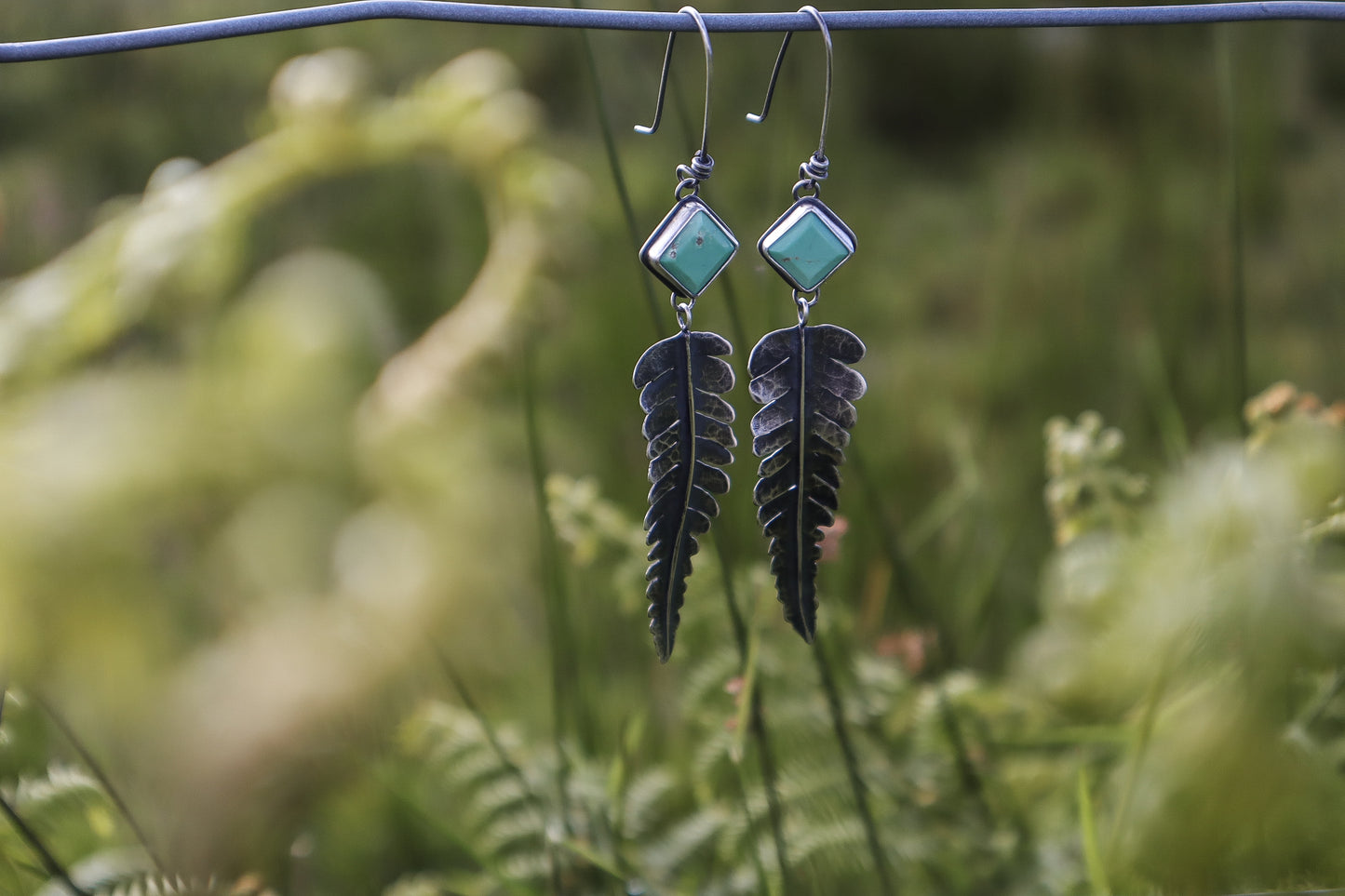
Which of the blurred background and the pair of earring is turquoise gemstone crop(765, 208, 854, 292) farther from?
the blurred background

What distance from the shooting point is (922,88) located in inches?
88.2

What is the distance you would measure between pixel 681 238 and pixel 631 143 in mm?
1639

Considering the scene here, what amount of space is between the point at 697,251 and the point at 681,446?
107 millimetres

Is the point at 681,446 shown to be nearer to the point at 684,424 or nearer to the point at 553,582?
the point at 684,424

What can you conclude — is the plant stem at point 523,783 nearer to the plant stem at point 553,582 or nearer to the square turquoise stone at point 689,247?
the plant stem at point 553,582

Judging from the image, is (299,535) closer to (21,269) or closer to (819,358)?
(819,358)

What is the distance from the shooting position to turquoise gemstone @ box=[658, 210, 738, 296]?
0.54 metres

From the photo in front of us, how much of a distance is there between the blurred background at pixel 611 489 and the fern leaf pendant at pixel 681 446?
11 centimetres

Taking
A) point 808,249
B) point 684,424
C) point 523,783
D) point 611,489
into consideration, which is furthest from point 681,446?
point 611,489

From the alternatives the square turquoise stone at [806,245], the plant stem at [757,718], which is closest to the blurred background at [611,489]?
the plant stem at [757,718]

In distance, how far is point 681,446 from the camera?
1.84ft

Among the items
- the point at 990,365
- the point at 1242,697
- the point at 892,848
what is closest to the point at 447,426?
the point at 892,848

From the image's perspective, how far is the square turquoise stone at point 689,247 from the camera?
0.54 m

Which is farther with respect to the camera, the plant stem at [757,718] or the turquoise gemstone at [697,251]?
the plant stem at [757,718]
